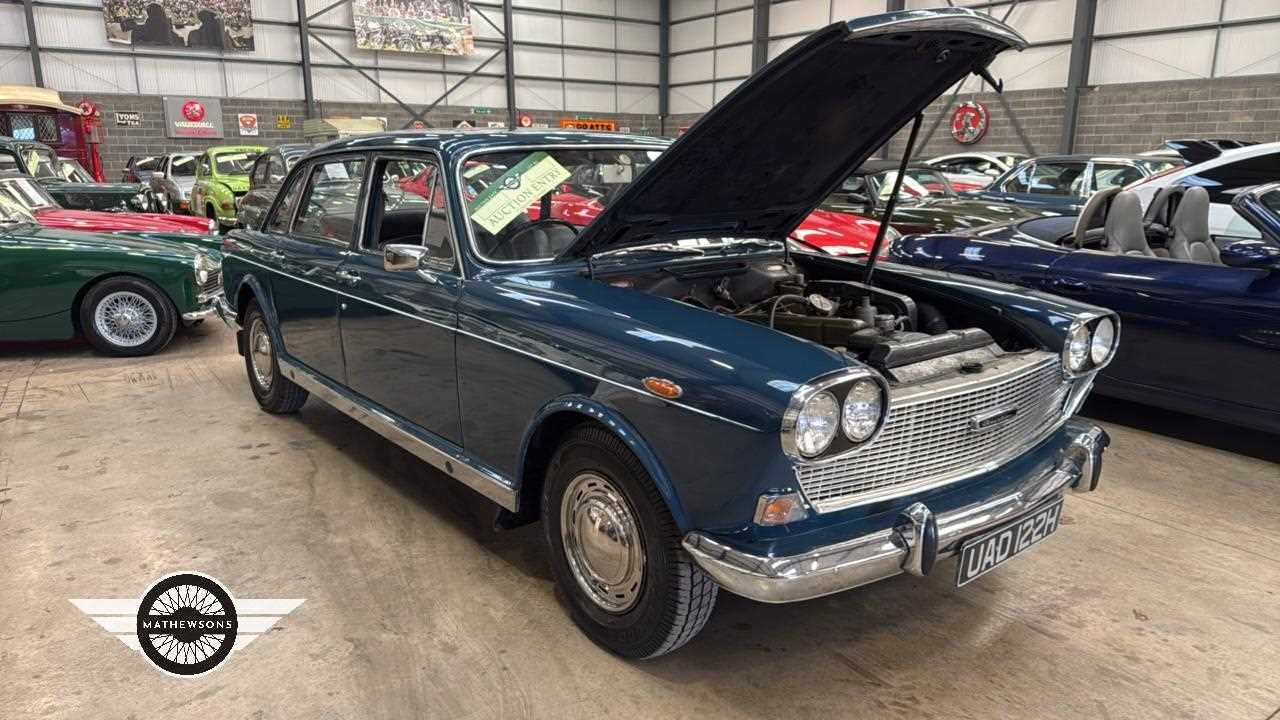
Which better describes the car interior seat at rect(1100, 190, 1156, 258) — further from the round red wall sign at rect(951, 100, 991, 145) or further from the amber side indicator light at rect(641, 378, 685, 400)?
the round red wall sign at rect(951, 100, 991, 145)

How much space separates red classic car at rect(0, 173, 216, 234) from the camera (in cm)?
695

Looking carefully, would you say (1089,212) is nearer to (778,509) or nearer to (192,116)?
(778,509)

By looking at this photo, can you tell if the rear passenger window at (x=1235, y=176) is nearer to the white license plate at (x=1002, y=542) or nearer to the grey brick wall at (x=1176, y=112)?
the white license plate at (x=1002, y=542)

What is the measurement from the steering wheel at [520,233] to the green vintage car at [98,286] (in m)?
4.04

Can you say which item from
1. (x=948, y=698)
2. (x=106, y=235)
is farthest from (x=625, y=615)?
(x=106, y=235)

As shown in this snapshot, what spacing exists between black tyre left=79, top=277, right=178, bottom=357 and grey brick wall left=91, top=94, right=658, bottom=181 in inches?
573

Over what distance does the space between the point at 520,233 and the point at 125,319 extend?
15.6 feet

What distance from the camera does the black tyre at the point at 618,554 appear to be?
2260 millimetres

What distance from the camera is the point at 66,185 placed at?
10.3 meters

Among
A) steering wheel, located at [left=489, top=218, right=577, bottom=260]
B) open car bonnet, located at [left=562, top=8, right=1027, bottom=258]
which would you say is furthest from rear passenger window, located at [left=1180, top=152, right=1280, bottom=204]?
steering wheel, located at [left=489, top=218, right=577, bottom=260]

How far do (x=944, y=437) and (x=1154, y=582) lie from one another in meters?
1.38

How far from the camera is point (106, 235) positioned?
634 cm

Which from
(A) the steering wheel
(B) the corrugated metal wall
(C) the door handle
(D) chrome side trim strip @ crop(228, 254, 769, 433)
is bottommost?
(C) the door handle

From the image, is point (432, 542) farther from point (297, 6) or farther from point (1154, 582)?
point (297, 6)
